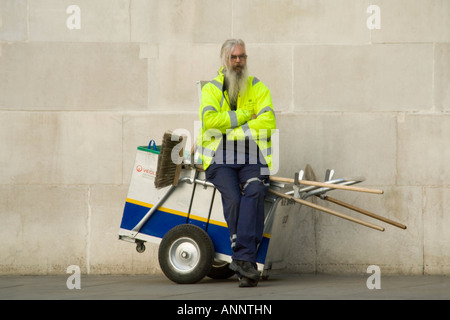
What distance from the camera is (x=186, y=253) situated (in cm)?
764

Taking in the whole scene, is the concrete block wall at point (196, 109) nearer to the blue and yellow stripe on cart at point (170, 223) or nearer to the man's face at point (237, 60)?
the blue and yellow stripe on cart at point (170, 223)

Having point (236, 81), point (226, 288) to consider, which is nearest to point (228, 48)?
point (236, 81)

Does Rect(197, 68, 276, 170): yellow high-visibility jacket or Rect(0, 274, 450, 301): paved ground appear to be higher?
Rect(197, 68, 276, 170): yellow high-visibility jacket

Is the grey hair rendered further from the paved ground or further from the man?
the paved ground

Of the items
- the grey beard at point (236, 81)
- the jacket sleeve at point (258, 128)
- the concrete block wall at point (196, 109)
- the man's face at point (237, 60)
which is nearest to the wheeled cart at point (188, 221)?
the jacket sleeve at point (258, 128)

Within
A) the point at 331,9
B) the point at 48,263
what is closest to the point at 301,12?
the point at 331,9

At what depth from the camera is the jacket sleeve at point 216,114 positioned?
7434mm

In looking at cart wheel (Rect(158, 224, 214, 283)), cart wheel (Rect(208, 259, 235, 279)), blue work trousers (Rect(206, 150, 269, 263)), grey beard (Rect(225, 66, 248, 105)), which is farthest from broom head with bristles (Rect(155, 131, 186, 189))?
cart wheel (Rect(208, 259, 235, 279))

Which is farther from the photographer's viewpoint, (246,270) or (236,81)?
(236,81)

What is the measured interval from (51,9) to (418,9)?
3.70 metres

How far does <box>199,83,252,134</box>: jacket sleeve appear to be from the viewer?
7.43 meters

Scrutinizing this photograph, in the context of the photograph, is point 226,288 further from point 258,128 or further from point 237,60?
point 237,60

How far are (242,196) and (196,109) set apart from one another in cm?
171

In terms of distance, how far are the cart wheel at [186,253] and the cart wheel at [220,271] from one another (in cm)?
62
